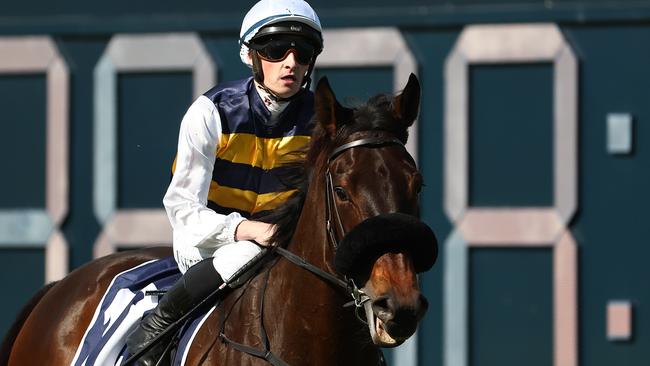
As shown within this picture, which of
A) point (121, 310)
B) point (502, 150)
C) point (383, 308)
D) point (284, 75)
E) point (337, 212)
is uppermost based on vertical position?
point (284, 75)

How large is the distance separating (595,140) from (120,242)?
285 cm

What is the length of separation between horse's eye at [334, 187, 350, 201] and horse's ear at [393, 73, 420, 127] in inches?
12.3

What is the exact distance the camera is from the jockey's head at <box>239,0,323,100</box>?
4.49 m

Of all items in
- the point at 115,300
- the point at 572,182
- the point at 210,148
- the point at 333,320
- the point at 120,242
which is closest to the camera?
the point at 333,320

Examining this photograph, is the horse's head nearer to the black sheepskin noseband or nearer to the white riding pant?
the black sheepskin noseband

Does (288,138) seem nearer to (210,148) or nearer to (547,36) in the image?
(210,148)

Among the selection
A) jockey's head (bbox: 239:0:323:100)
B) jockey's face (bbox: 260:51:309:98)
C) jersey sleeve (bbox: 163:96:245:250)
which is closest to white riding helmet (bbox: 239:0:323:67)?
jockey's head (bbox: 239:0:323:100)

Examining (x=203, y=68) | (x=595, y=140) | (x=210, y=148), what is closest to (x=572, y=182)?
(x=595, y=140)

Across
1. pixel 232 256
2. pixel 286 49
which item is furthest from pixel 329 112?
pixel 232 256

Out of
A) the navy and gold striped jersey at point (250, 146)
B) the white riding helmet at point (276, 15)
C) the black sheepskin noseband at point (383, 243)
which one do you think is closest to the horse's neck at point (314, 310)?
the black sheepskin noseband at point (383, 243)

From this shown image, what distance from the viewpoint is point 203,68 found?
8156mm

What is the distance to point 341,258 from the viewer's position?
→ 374cm

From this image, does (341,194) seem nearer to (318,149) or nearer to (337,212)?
(337,212)

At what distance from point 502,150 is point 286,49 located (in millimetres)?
3516
